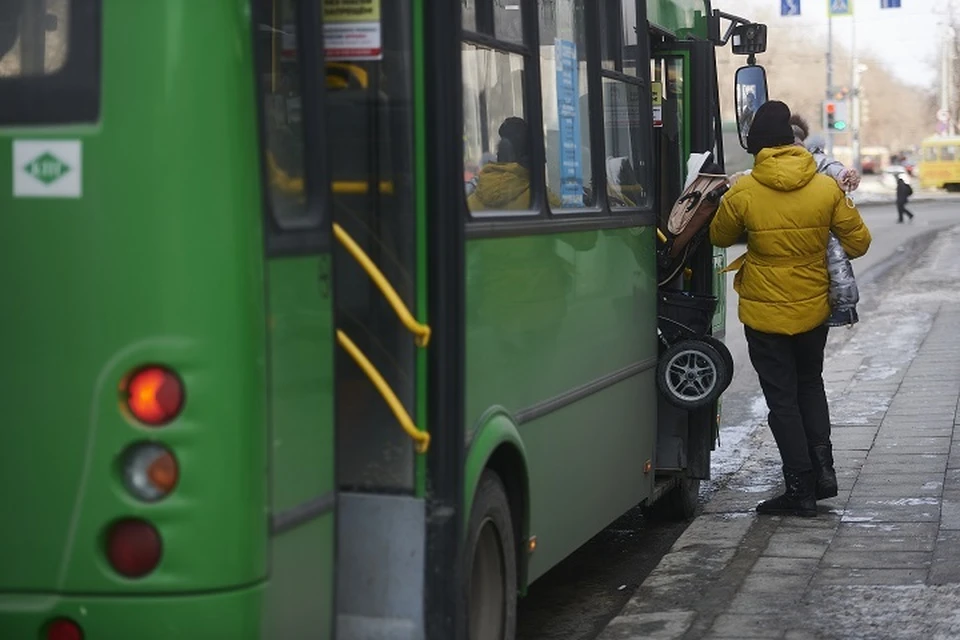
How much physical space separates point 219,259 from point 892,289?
2046 cm

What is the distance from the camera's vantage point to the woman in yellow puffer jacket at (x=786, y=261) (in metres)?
8.21

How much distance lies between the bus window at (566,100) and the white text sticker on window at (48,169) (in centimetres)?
223

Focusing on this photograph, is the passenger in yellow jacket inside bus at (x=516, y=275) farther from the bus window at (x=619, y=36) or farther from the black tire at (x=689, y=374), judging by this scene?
the black tire at (x=689, y=374)

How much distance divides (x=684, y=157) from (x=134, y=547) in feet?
17.4

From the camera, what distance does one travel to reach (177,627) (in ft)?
13.3

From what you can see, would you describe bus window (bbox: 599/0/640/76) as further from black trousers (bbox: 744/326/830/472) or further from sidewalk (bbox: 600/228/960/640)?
sidewalk (bbox: 600/228/960/640)

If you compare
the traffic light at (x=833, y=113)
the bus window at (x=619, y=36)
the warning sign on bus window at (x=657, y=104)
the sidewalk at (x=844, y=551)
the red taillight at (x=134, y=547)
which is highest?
the traffic light at (x=833, y=113)

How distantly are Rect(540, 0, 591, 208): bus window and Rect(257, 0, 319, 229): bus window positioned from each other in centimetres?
173

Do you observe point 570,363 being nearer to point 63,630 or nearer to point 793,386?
point 793,386

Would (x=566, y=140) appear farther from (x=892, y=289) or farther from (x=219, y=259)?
(x=892, y=289)

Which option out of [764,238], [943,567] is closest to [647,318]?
[764,238]

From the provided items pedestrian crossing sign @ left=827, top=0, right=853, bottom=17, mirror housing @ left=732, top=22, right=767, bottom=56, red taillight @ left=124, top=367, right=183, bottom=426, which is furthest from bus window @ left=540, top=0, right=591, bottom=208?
pedestrian crossing sign @ left=827, top=0, right=853, bottom=17

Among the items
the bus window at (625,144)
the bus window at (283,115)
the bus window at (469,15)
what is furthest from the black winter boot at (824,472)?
the bus window at (283,115)

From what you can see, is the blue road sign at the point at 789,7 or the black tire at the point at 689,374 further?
the blue road sign at the point at 789,7
